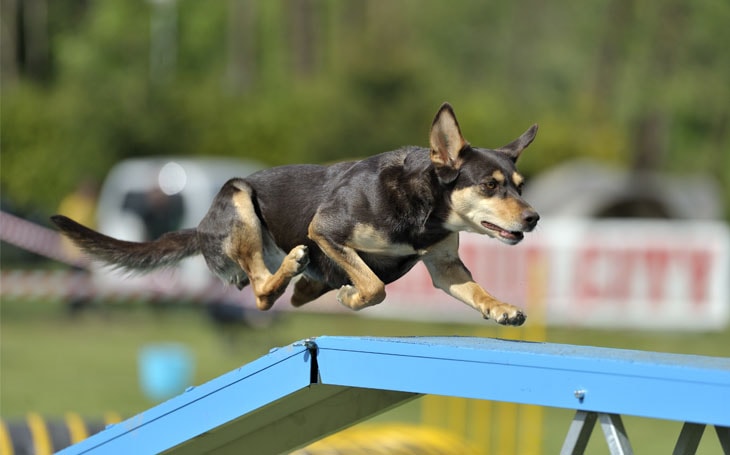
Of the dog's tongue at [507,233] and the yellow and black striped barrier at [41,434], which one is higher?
the dog's tongue at [507,233]

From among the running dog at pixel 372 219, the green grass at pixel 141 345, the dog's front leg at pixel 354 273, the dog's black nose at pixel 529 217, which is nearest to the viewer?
the dog's black nose at pixel 529 217

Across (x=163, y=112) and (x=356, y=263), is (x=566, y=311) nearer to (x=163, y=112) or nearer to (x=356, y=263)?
(x=356, y=263)

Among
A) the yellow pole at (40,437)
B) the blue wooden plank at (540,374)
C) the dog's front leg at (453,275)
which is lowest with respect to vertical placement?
the yellow pole at (40,437)

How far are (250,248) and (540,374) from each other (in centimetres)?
165

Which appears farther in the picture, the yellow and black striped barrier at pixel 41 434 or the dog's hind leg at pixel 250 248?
the yellow and black striped barrier at pixel 41 434

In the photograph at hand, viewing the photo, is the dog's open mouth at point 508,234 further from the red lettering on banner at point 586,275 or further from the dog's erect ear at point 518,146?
the red lettering on banner at point 586,275

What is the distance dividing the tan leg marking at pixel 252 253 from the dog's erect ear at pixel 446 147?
2.34 feet

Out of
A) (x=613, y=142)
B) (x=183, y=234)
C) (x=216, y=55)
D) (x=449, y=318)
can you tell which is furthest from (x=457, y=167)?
(x=216, y=55)

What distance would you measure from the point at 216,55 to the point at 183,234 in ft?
124

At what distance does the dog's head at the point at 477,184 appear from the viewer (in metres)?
4.07

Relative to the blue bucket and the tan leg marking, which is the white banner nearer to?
the blue bucket

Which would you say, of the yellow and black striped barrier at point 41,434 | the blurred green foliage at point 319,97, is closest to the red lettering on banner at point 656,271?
the blurred green foliage at point 319,97

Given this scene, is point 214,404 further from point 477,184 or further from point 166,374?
point 166,374

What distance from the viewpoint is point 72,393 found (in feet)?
35.1
